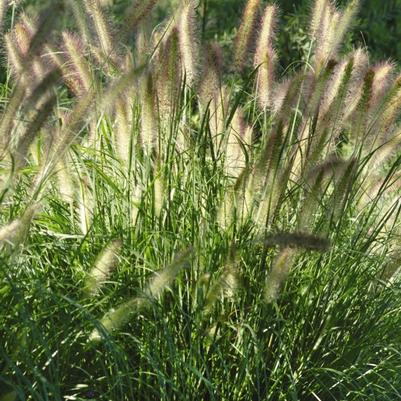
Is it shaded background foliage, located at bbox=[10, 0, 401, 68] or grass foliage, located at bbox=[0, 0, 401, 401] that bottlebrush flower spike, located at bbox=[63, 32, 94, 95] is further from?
shaded background foliage, located at bbox=[10, 0, 401, 68]

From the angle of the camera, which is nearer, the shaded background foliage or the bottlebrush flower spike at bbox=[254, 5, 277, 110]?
the bottlebrush flower spike at bbox=[254, 5, 277, 110]

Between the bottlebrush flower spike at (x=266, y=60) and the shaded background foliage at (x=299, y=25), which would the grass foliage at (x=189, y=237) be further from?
the shaded background foliage at (x=299, y=25)

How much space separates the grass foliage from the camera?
2936 millimetres

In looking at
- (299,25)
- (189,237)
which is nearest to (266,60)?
(189,237)

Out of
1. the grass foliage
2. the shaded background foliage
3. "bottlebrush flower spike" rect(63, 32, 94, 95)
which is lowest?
the shaded background foliage

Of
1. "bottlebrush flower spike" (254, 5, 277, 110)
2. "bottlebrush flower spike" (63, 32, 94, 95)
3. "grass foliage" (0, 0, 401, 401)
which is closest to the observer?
"grass foliage" (0, 0, 401, 401)

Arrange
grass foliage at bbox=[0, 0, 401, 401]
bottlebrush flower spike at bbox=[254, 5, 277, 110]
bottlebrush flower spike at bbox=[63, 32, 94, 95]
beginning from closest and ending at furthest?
grass foliage at bbox=[0, 0, 401, 401]
bottlebrush flower spike at bbox=[63, 32, 94, 95]
bottlebrush flower spike at bbox=[254, 5, 277, 110]

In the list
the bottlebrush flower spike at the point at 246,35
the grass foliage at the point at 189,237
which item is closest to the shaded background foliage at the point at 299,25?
the bottlebrush flower spike at the point at 246,35

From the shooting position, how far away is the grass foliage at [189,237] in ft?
9.63

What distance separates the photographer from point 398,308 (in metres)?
3.44

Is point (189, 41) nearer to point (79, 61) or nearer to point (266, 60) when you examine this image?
point (266, 60)

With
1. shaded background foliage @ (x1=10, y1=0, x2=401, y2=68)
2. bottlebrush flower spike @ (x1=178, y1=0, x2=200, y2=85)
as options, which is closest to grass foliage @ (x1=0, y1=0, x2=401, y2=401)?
bottlebrush flower spike @ (x1=178, y1=0, x2=200, y2=85)

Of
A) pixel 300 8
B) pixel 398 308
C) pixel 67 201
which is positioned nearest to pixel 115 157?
pixel 67 201

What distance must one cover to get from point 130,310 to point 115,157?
87 centimetres
